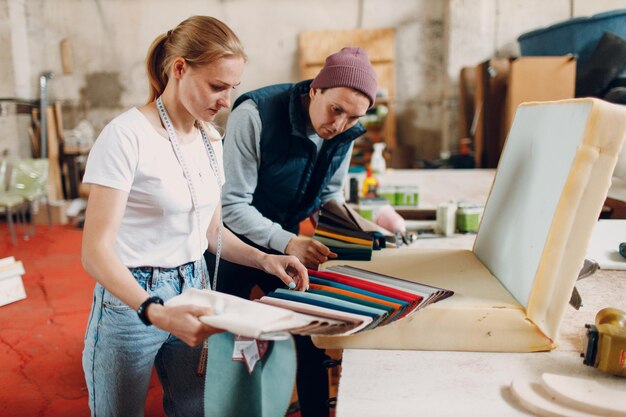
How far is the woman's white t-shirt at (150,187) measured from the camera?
105 cm

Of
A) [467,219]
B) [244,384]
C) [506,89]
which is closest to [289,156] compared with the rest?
[467,219]

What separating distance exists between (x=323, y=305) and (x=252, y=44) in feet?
22.1

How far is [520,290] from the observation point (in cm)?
100

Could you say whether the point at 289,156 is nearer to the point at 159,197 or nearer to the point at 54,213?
the point at 159,197

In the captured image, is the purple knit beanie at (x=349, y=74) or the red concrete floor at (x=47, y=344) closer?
the purple knit beanie at (x=349, y=74)

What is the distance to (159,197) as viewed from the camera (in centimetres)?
113

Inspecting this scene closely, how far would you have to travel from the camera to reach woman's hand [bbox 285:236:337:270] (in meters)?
1.34

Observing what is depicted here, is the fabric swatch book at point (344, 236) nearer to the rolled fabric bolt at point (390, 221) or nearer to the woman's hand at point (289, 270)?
the woman's hand at point (289, 270)

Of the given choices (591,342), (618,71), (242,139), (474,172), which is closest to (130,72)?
(474,172)

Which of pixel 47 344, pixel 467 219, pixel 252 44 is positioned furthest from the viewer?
pixel 252 44

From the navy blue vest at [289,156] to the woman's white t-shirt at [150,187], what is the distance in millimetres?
502

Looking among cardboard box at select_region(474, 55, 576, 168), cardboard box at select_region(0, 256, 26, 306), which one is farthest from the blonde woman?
cardboard box at select_region(474, 55, 576, 168)

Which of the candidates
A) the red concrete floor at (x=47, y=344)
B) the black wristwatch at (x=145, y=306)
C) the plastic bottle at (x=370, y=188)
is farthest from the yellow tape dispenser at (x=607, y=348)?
the plastic bottle at (x=370, y=188)

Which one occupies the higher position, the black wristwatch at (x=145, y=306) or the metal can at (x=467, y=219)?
the black wristwatch at (x=145, y=306)
